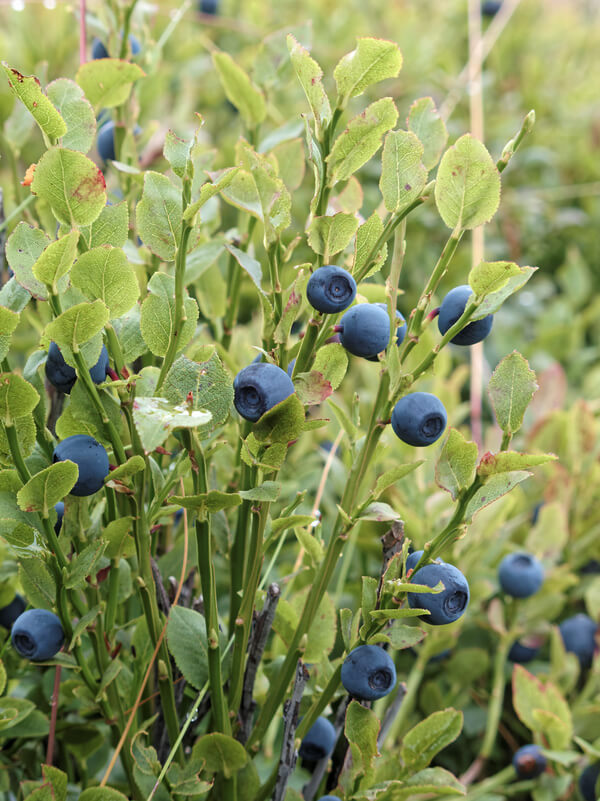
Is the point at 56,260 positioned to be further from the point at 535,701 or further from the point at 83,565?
the point at 535,701

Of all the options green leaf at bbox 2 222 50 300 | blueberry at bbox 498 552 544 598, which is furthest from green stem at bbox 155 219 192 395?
blueberry at bbox 498 552 544 598

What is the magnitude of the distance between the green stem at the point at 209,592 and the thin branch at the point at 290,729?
0.06 m

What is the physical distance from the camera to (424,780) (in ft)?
2.46

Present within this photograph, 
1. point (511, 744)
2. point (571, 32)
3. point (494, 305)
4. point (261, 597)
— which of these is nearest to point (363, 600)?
point (261, 597)

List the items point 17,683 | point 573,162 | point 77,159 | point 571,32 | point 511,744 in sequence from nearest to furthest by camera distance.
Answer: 1. point 77,159
2. point 17,683
3. point 511,744
4. point 573,162
5. point 571,32

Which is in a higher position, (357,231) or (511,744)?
(357,231)

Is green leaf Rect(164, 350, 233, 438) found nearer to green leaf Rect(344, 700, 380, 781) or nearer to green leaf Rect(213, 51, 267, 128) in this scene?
green leaf Rect(344, 700, 380, 781)

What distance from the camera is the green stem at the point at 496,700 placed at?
3.70 feet

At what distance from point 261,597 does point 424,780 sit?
0.23 meters

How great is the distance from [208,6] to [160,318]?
2.12 metres

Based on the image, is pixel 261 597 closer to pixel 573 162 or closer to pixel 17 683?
pixel 17 683

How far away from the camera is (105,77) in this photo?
32.5 inches

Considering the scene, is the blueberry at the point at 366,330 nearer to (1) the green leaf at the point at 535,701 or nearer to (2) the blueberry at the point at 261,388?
(2) the blueberry at the point at 261,388

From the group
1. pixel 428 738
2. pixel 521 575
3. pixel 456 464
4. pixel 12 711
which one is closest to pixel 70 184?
pixel 456 464
